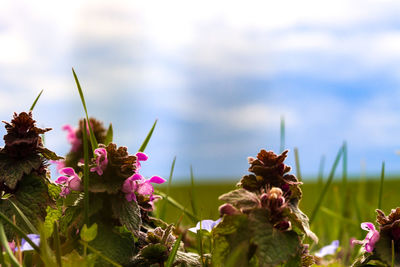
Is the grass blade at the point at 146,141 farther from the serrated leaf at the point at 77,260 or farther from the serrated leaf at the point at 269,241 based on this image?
the serrated leaf at the point at 269,241

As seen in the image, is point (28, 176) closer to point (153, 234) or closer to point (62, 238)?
point (62, 238)

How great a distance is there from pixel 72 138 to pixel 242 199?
388cm

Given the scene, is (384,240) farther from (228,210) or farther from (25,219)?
(25,219)

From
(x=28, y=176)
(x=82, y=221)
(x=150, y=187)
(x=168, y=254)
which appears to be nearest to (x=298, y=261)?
(x=168, y=254)

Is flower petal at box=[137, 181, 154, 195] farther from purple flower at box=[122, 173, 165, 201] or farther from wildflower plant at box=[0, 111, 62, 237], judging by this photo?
wildflower plant at box=[0, 111, 62, 237]

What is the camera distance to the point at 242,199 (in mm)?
1646

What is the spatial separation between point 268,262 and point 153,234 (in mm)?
548

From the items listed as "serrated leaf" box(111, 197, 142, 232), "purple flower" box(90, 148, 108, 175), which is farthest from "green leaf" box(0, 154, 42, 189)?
"serrated leaf" box(111, 197, 142, 232)

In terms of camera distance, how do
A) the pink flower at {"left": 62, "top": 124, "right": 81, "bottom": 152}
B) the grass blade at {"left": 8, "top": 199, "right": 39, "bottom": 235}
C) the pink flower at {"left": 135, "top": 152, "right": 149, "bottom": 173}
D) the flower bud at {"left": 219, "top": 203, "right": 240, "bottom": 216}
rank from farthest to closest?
1. the pink flower at {"left": 62, "top": 124, "right": 81, "bottom": 152}
2. the pink flower at {"left": 135, "top": 152, "right": 149, "bottom": 173}
3. the grass blade at {"left": 8, "top": 199, "right": 39, "bottom": 235}
4. the flower bud at {"left": 219, "top": 203, "right": 240, "bottom": 216}

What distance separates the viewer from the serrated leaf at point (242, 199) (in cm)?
162

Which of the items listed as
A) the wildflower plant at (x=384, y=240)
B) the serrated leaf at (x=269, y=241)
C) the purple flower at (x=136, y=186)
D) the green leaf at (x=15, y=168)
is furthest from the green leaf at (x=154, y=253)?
the wildflower plant at (x=384, y=240)

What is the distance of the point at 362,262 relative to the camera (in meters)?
1.80

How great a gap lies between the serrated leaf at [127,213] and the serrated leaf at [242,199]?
354mm

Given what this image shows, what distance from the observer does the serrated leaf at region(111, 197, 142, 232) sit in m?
1.71
